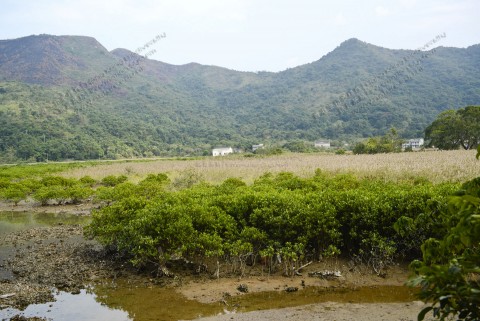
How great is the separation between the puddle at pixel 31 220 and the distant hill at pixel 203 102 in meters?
49.4

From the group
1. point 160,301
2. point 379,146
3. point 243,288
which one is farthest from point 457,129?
point 160,301

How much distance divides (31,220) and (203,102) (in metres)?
154

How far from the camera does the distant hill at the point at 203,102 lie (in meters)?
83.3

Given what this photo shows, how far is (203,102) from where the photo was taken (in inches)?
6732

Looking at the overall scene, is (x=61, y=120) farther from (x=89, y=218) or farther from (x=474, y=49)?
(x=474, y=49)

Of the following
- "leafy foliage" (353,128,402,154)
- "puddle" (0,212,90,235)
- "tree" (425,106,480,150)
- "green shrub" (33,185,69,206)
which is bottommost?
"puddle" (0,212,90,235)

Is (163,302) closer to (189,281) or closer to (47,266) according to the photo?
(189,281)

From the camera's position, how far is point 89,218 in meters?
20.4

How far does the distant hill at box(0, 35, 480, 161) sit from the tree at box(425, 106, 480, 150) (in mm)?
41448

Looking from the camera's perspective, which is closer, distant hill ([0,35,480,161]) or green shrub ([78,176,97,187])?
green shrub ([78,176,97,187])

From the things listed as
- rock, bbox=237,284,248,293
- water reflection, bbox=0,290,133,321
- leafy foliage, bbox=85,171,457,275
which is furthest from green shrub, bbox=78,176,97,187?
rock, bbox=237,284,248,293

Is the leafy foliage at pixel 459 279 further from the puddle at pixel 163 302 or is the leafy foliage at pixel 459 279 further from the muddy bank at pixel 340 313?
the puddle at pixel 163 302

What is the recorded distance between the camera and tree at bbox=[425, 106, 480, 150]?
150ft

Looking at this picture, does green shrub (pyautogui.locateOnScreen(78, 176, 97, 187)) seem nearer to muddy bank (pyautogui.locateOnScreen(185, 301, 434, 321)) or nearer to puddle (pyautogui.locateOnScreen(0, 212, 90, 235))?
puddle (pyautogui.locateOnScreen(0, 212, 90, 235))
